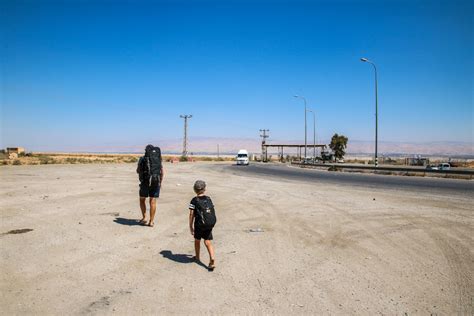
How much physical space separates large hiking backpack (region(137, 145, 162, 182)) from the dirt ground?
1.15 m

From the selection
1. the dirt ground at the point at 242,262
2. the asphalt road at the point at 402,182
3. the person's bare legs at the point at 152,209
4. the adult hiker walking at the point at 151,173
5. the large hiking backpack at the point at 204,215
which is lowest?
the asphalt road at the point at 402,182

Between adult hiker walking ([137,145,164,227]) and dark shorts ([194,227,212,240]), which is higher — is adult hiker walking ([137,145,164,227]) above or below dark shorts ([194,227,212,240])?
above

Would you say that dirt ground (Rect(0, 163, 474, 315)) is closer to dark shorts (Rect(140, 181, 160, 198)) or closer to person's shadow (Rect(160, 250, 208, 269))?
person's shadow (Rect(160, 250, 208, 269))

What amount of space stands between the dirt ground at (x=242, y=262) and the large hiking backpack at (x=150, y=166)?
1.15 meters

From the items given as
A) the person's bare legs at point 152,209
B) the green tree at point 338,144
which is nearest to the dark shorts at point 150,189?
the person's bare legs at point 152,209

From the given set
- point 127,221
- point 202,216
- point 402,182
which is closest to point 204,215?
point 202,216

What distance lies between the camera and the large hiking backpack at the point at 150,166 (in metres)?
8.40

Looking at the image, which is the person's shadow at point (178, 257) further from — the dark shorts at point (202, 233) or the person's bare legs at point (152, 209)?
the person's bare legs at point (152, 209)

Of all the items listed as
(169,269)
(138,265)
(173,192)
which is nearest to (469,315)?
(169,269)

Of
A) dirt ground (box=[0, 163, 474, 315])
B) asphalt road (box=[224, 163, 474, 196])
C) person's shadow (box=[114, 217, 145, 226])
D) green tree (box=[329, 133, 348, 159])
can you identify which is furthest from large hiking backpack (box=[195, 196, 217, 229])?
green tree (box=[329, 133, 348, 159])

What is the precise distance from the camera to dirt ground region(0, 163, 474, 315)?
14.5 feet

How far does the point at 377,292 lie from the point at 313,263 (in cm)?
132

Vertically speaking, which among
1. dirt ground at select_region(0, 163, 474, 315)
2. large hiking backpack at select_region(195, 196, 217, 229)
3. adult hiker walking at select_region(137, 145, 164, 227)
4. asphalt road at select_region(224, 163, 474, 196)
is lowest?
asphalt road at select_region(224, 163, 474, 196)

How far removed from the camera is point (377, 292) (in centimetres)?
481
